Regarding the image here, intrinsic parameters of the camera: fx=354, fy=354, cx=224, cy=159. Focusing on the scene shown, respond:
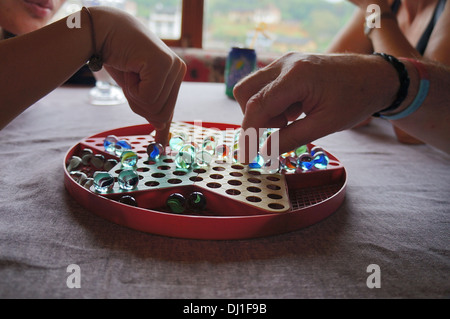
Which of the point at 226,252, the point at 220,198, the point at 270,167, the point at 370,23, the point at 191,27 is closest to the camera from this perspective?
the point at 226,252

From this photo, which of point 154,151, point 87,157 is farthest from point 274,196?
point 87,157

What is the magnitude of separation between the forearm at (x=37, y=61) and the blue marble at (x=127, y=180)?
200 millimetres

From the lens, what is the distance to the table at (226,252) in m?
0.37

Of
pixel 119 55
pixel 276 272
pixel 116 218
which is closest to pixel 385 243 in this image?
pixel 276 272

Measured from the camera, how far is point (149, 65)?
2.01 ft

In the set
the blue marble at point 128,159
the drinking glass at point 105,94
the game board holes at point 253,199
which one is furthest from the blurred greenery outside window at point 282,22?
the game board holes at point 253,199

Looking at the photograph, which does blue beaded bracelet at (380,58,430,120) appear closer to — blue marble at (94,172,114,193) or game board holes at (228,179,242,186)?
game board holes at (228,179,242,186)

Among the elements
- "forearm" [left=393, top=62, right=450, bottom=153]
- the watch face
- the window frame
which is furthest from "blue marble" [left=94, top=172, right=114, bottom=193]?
the window frame

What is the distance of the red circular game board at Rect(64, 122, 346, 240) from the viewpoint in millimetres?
457

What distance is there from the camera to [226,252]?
0.44m

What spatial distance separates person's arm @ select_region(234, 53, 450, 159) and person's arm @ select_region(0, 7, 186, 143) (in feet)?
0.48

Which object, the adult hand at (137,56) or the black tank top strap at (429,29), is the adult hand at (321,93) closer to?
the adult hand at (137,56)

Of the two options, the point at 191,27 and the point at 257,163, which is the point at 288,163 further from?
the point at 191,27
